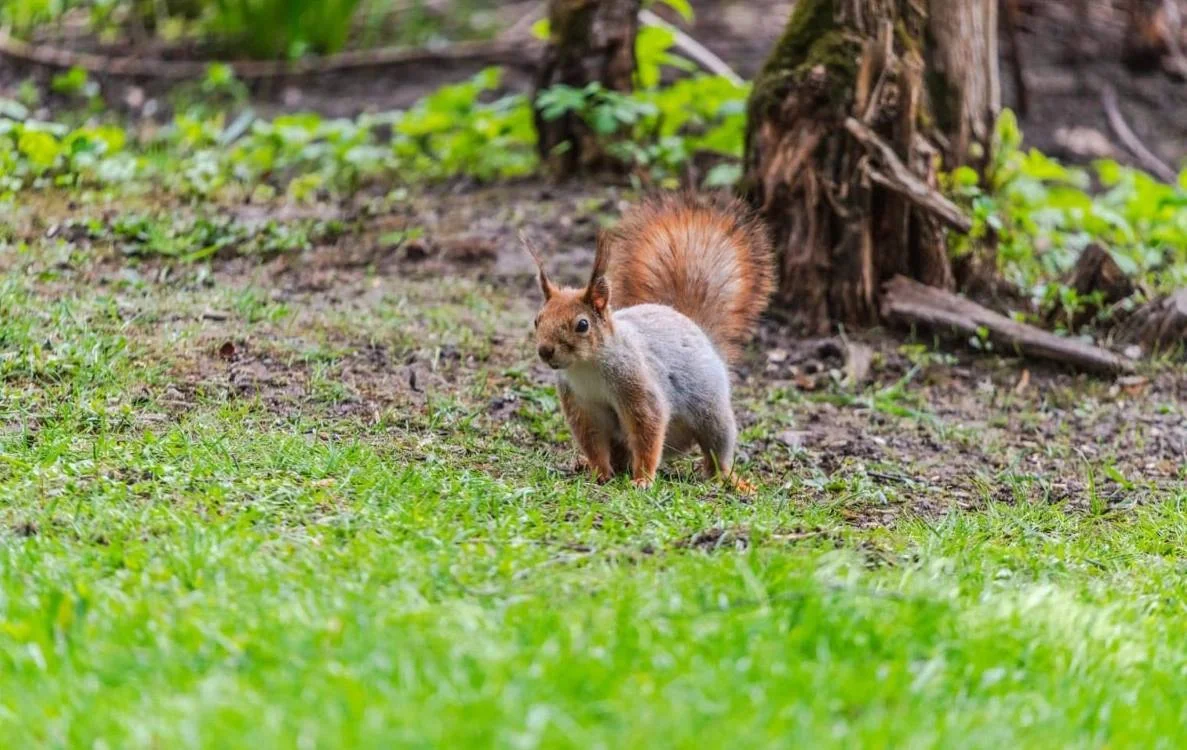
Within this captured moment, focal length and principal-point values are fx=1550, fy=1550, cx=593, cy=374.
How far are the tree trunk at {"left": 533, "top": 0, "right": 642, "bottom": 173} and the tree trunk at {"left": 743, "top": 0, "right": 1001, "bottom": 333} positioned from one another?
1.43 meters

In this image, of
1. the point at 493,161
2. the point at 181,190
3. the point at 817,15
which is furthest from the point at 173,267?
the point at 817,15

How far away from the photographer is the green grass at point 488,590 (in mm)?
2385

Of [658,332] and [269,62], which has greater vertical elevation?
[658,332]

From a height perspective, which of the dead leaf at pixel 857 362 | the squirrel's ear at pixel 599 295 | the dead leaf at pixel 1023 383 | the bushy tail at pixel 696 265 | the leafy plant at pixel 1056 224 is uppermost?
the squirrel's ear at pixel 599 295

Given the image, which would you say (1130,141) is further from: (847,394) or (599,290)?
(599,290)

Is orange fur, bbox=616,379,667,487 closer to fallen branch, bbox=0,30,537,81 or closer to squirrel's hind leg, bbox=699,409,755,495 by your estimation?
squirrel's hind leg, bbox=699,409,755,495

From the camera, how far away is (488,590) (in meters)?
3.03

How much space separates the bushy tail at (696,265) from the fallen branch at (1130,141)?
4.69 meters

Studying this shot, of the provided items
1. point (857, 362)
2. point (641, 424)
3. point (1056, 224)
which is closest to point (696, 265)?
point (641, 424)

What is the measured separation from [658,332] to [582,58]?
3.23 meters

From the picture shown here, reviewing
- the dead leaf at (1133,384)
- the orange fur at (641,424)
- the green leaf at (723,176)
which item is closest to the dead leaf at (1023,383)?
the dead leaf at (1133,384)

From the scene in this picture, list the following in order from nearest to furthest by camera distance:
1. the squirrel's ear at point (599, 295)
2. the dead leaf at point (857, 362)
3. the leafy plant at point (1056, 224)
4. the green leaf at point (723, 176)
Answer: the squirrel's ear at point (599, 295) < the dead leaf at point (857, 362) < the leafy plant at point (1056, 224) < the green leaf at point (723, 176)

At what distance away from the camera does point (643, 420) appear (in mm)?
4480

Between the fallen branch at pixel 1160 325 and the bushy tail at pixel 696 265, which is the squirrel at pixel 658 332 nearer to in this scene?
the bushy tail at pixel 696 265
